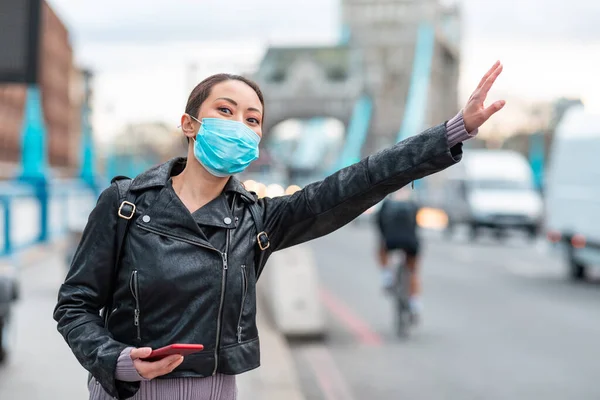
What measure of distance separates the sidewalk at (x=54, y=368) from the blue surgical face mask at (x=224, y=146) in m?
4.84

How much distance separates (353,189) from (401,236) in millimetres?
8986

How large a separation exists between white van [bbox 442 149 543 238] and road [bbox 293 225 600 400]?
12.7 meters

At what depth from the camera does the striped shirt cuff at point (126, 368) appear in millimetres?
2873

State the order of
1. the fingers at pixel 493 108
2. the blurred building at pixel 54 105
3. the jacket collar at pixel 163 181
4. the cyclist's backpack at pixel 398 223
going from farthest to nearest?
the blurred building at pixel 54 105, the cyclist's backpack at pixel 398 223, the jacket collar at pixel 163 181, the fingers at pixel 493 108

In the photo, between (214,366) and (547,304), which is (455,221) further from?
(214,366)

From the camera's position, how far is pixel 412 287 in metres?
12.1

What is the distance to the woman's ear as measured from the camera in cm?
318

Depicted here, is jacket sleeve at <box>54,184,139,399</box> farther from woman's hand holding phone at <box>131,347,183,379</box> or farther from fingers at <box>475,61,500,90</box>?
fingers at <box>475,61,500,90</box>

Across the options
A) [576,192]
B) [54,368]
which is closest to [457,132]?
[54,368]

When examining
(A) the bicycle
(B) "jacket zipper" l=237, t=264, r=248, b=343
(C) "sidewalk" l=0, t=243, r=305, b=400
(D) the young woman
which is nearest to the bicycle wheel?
(A) the bicycle

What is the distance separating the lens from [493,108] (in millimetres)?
2889

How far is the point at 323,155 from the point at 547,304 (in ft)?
488

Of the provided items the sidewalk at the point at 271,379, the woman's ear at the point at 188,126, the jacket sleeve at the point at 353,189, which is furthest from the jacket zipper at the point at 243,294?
the sidewalk at the point at 271,379

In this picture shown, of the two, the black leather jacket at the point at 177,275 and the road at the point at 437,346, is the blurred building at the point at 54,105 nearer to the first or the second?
the road at the point at 437,346
